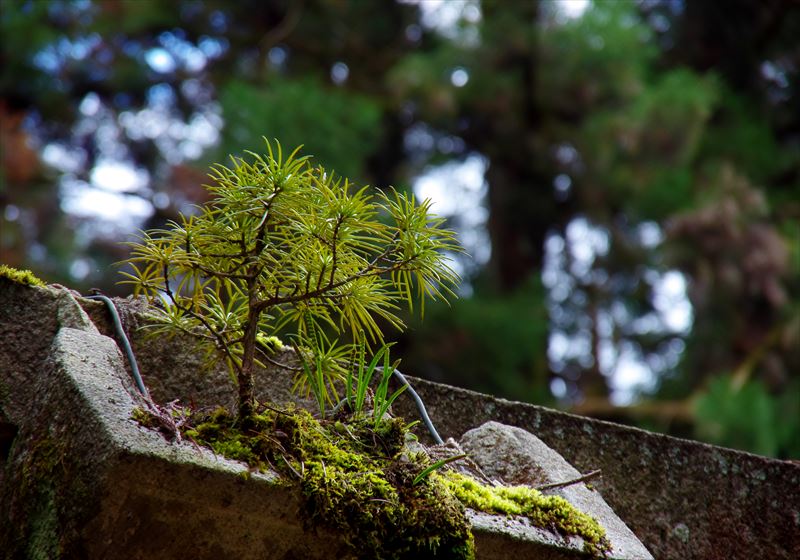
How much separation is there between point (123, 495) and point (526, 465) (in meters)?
0.69

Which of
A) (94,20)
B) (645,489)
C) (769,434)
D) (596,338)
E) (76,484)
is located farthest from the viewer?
(596,338)

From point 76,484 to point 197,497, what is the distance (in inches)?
4.9

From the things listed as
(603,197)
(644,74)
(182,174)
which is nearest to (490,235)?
(603,197)

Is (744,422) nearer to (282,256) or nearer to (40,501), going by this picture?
(282,256)

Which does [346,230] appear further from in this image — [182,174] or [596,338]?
[596,338]

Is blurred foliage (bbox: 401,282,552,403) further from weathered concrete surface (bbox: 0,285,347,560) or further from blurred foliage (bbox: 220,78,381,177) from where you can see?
weathered concrete surface (bbox: 0,285,347,560)

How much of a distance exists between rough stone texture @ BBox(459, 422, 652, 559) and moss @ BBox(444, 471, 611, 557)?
98 mm

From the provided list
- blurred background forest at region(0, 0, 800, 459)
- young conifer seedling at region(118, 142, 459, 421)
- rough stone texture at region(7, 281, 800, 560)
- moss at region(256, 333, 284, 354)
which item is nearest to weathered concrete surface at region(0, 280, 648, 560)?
young conifer seedling at region(118, 142, 459, 421)

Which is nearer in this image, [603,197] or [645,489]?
[645,489]

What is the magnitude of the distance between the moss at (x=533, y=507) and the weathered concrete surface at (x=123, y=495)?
0.03 m

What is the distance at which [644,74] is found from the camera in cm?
770

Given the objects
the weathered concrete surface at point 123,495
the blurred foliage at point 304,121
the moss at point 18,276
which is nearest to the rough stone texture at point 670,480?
the weathered concrete surface at point 123,495

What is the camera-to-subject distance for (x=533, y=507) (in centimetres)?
122

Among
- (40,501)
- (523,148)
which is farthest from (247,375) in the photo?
(523,148)
